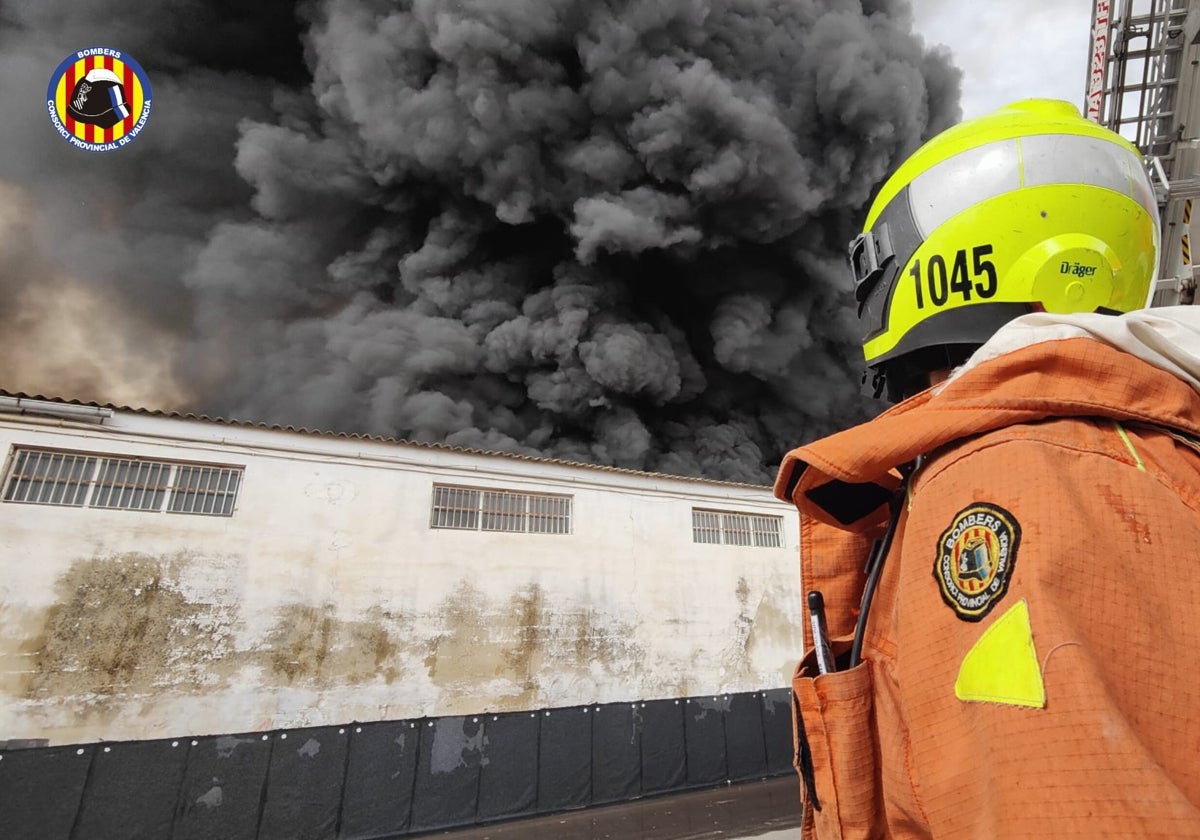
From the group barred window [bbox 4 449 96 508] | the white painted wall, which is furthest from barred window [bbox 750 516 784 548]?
barred window [bbox 4 449 96 508]

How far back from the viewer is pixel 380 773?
7461 mm

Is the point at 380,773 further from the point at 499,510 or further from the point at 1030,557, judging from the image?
the point at 1030,557

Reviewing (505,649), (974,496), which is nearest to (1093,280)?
(974,496)

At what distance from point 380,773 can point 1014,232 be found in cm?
854

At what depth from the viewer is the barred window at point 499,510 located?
30.6ft

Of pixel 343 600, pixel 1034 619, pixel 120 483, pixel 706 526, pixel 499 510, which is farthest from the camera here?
pixel 706 526

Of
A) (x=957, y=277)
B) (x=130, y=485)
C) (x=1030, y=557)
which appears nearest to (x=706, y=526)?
(x=130, y=485)

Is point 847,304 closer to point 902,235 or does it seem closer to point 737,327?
point 737,327

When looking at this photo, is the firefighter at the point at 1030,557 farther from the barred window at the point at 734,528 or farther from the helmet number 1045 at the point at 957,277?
the barred window at the point at 734,528

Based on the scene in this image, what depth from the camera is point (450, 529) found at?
30.1ft

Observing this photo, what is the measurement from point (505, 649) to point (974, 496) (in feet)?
29.3

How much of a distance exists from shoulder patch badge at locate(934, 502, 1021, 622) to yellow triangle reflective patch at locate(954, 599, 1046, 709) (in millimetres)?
27

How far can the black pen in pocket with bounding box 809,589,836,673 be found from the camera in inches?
41.8

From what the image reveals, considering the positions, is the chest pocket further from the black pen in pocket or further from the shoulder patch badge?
the shoulder patch badge
